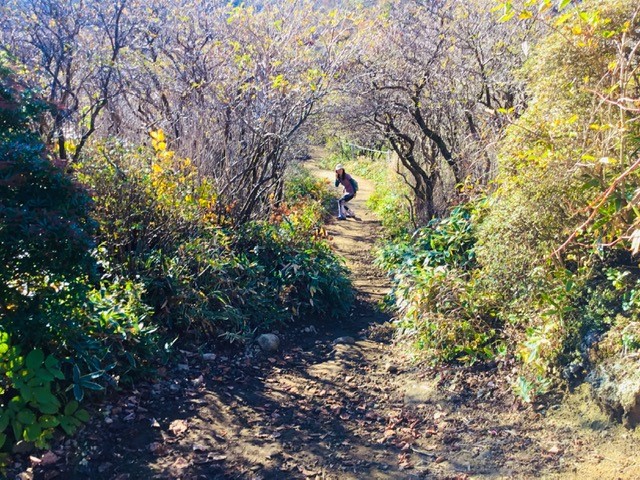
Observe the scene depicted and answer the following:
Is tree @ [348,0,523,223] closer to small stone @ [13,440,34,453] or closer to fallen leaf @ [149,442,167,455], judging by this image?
fallen leaf @ [149,442,167,455]

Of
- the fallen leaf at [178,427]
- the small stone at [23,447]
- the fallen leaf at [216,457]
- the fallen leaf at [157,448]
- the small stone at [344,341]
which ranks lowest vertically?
the fallen leaf at [216,457]

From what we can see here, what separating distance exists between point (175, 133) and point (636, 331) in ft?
21.2

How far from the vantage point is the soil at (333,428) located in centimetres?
372

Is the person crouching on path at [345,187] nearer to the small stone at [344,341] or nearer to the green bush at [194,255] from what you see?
the green bush at [194,255]

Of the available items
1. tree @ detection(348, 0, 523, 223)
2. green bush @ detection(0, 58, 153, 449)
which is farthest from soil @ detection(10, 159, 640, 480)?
tree @ detection(348, 0, 523, 223)

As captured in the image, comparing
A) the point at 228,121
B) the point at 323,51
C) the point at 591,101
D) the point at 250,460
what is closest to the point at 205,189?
the point at 228,121

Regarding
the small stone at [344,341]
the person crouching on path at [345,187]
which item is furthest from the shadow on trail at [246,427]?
the person crouching on path at [345,187]

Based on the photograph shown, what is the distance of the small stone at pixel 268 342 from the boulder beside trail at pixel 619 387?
3.06 m

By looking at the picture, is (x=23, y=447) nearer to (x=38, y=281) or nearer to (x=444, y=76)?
(x=38, y=281)

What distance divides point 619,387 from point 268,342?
11.0 ft

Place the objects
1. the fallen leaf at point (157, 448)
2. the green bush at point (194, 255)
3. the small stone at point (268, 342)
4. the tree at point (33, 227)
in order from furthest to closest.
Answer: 1. the small stone at point (268, 342)
2. the green bush at point (194, 255)
3. the fallen leaf at point (157, 448)
4. the tree at point (33, 227)

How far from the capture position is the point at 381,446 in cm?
417

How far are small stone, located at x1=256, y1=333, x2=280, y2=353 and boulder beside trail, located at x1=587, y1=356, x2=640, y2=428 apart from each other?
306 centimetres

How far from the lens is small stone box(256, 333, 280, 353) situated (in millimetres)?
5969
